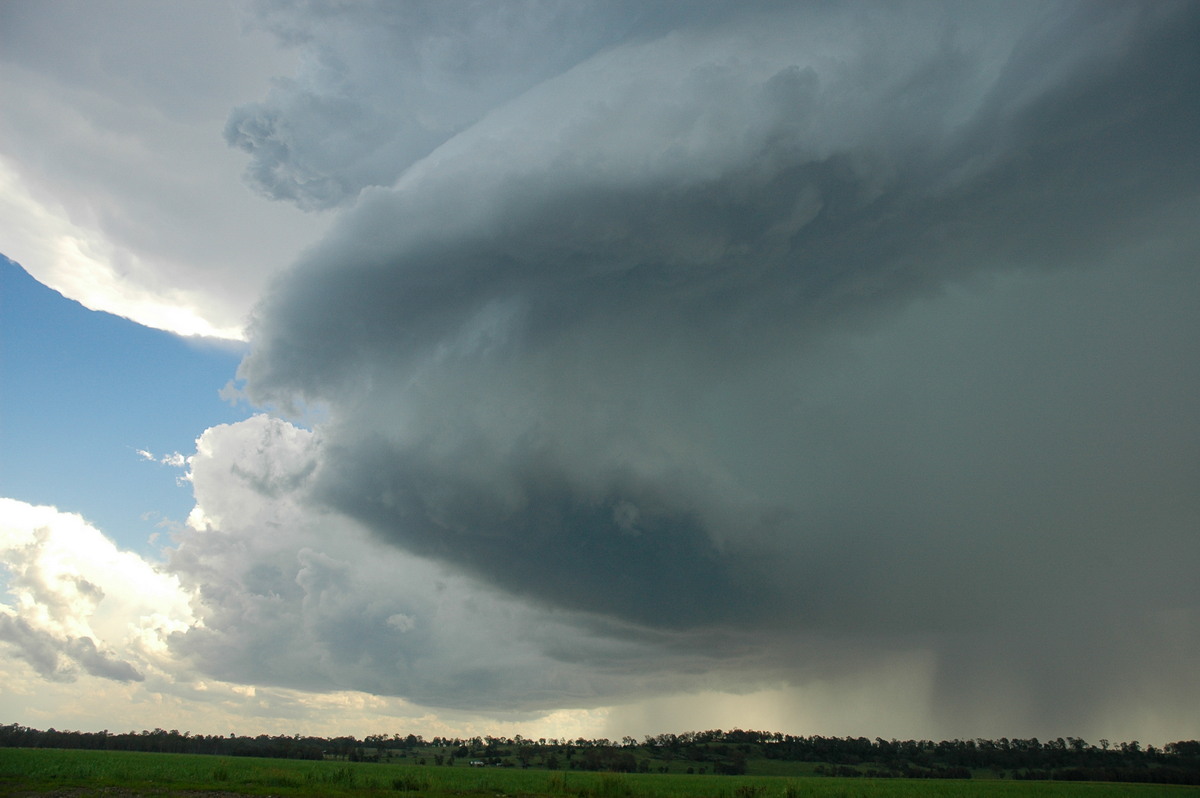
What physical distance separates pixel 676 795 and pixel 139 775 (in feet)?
198

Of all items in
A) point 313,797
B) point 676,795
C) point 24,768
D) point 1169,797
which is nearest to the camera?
point 313,797

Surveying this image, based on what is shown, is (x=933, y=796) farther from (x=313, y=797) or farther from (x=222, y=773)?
(x=222, y=773)

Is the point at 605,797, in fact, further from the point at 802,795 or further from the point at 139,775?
the point at 139,775

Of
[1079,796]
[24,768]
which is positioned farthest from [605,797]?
[1079,796]

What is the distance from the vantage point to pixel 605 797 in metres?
69.7

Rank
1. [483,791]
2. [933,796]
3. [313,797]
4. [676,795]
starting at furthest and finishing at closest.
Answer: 1. [933,796]
2. [483,791]
3. [676,795]
4. [313,797]

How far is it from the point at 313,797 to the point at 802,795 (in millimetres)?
53396

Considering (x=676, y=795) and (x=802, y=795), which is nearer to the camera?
(x=676, y=795)

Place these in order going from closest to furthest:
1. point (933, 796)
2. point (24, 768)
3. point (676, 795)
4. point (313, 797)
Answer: point (313, 797), point (676, 795), point (24, 768), point (933, 796)

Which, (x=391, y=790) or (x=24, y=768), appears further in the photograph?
(x=24, y=768)

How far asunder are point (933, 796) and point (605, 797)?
5877 cm

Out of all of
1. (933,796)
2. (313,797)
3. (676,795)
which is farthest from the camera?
(933,796)

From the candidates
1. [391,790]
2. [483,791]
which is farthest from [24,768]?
[483,791]

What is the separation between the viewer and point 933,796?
98562mm
